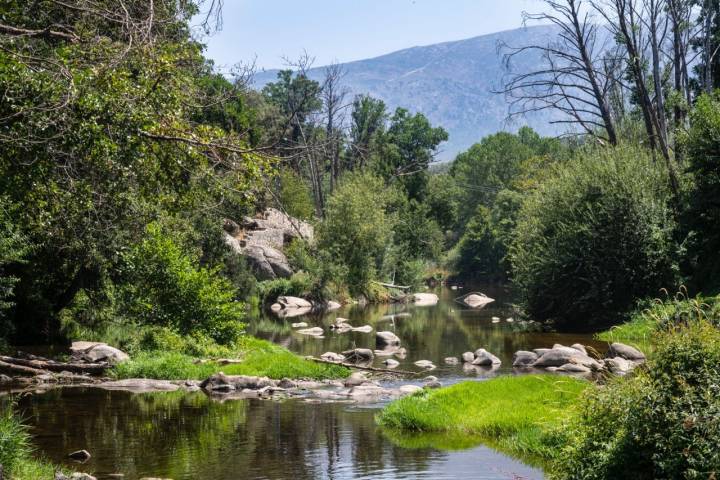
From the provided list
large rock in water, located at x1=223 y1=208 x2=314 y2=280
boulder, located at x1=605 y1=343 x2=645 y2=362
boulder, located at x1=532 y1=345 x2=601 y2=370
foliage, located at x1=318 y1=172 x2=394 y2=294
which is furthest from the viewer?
foliage, located at x1=318 y1=172 x2=394 y2=294

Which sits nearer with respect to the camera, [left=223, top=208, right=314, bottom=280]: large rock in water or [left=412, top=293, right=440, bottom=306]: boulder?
[left=223, top=208, right=314, bottom=280]: large rock in water

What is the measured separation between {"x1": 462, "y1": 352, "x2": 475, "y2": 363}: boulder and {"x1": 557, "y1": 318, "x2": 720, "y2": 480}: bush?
1869cm

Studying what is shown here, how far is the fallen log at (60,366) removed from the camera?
2326 cm

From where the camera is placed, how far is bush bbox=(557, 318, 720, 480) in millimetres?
8797

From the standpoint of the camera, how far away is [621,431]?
9992 mm

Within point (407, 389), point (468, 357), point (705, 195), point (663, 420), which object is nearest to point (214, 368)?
point (407, 389)

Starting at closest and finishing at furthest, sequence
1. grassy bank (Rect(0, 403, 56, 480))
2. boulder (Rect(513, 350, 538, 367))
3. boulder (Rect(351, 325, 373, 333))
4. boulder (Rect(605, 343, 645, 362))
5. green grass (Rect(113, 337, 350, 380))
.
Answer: grassy bank (Rect(0, 403, 56, 480)), green grass (Rect(113, 337, 350, 380)), boulder (Rect(605, 343, 645, 362)), boulder (Rect(513, 350, 538, 367)), boulder (Rect(351, 325, 373, 333))

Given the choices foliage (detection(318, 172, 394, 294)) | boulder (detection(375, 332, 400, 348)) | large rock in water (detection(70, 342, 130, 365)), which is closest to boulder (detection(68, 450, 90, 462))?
large rock in water (detection(70, 342, 130, 365))

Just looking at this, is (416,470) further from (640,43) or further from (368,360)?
(640,43)

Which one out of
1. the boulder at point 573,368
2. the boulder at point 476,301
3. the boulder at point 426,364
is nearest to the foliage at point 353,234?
the boulder at point 476,301

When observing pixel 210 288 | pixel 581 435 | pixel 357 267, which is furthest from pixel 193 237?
pixel 581 435

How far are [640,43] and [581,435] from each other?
34369mm

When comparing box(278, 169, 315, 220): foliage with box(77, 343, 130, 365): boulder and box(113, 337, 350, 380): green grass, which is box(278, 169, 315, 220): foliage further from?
box(113, 337, 350, 380): green grass

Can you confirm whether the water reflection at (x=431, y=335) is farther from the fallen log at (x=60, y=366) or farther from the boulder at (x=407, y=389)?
the fallen log at (x=60, y=366)
